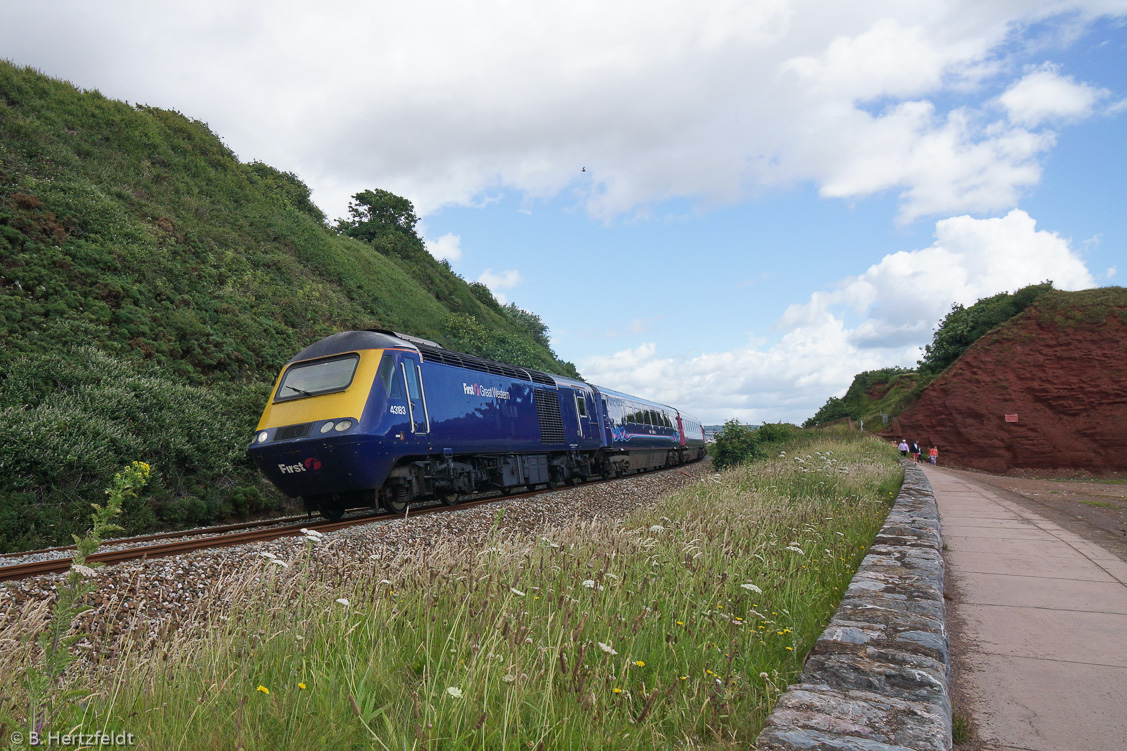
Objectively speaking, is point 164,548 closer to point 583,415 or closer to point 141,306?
point 141,306

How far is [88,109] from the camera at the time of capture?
922 inches

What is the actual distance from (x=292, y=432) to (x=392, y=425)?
149 centimetres

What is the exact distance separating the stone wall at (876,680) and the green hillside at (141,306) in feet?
32.5

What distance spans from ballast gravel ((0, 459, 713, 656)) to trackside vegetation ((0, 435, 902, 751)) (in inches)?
9.1

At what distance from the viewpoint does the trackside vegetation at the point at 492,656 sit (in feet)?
6.93

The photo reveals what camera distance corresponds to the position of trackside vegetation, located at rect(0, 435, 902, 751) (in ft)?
6.93

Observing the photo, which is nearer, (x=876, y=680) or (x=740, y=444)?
(x=876, y=680)

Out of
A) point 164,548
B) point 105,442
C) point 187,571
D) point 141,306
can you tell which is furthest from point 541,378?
point 187,571

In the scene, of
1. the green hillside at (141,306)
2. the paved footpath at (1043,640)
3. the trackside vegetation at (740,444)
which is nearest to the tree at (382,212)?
the green hillside at (141,306)

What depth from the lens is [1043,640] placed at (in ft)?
12.7

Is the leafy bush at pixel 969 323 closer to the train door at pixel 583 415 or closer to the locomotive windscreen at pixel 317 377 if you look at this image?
the train door at pixel 583 415

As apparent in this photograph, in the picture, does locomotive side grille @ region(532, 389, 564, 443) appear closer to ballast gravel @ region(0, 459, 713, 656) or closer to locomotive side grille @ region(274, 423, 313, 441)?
ballast gravel @ region(0, 459, 713, 656)

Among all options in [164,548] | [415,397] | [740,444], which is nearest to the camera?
[164,548]

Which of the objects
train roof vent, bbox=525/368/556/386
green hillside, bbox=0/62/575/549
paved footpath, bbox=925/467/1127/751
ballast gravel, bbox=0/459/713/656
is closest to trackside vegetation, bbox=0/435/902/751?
ballast gravel, bbox=0/459/713/656
